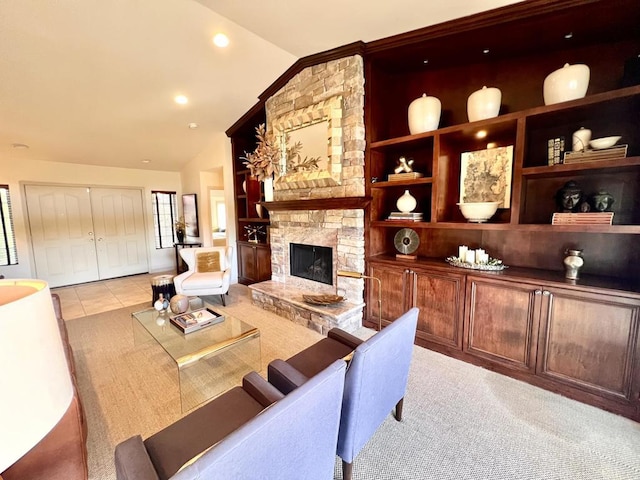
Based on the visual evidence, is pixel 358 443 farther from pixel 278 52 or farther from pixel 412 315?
pixel 278 52

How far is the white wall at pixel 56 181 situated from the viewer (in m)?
4.78

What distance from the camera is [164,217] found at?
677 centimetres

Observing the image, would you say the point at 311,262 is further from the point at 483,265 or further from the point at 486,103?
the point at 486,103

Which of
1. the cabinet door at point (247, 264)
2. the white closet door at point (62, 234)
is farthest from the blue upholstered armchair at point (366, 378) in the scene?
the white closet door at point (62, 234)

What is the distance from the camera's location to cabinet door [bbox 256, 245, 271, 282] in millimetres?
4785

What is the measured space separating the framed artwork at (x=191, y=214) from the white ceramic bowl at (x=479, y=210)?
5783mm

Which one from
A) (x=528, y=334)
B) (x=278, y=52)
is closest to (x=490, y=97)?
(x=528, y=334)

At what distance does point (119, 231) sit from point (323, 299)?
17.8 ft

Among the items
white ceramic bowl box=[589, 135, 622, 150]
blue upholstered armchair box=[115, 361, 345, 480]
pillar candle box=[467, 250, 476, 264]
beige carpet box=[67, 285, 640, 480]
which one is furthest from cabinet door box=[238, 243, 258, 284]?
white ceramic bowl box=[589, 135, 622, 150]

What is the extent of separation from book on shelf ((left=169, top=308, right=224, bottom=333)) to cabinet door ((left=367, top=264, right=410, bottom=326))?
175cm

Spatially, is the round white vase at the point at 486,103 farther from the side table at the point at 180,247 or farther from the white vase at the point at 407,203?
the side table at the point at 180,247

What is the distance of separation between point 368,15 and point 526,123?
169 centimetres

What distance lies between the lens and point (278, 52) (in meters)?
3.29

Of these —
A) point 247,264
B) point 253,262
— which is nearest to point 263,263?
point 253,262
